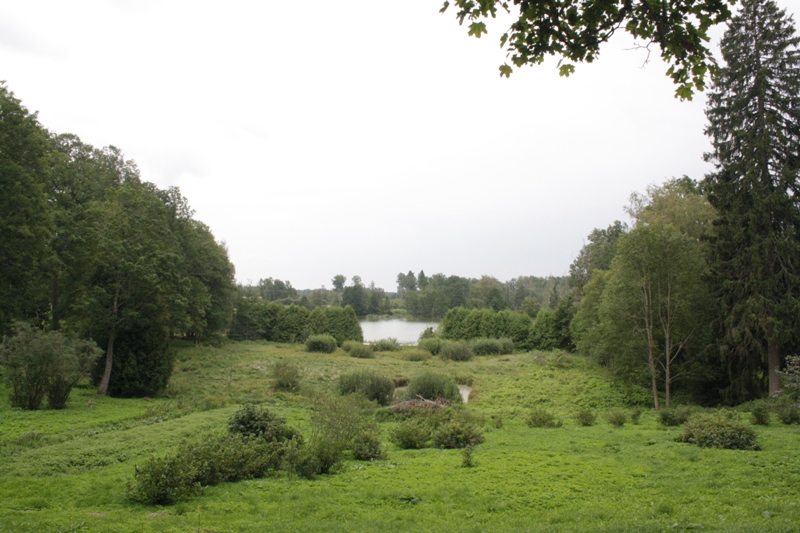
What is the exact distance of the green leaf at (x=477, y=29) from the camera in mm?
4777

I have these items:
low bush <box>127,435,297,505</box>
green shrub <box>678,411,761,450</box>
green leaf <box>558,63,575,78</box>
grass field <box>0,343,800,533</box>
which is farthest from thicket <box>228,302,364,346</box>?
green leaf <box>558,63,575,78</box>

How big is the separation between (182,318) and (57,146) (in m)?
13.5

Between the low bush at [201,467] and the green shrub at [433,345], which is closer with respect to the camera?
the low bush at [201,467]

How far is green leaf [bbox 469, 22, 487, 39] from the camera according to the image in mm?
4777

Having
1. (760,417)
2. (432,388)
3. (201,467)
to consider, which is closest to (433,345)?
(432,388)

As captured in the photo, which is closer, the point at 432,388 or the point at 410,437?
the point at 410,437

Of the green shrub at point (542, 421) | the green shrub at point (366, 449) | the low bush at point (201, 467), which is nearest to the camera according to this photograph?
the low bush at point (201, 467)

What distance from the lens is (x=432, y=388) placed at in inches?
901

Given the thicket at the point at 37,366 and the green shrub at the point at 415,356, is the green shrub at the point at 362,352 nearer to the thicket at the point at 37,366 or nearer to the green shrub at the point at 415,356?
the green shrub at the point at 415,356

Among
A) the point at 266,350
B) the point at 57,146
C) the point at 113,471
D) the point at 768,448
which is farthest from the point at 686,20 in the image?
the point at 266,350

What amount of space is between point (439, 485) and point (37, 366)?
48.8ft

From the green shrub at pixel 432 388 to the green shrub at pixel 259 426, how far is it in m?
11.1

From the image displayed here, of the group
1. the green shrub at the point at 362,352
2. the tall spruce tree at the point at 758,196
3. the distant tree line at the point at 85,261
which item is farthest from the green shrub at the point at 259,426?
the green shrub at the point at 362,352

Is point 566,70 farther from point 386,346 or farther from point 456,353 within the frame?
point 386,346
